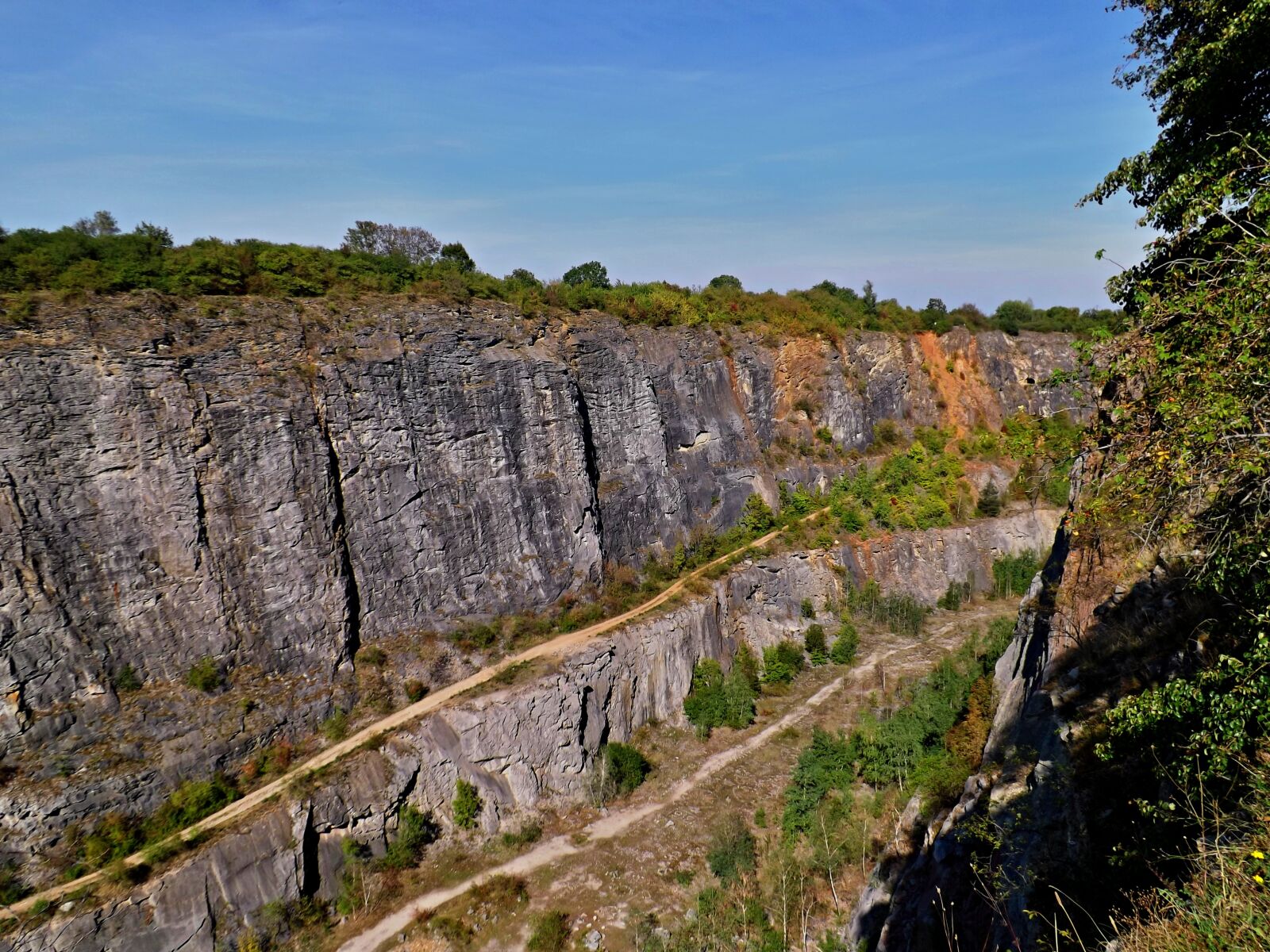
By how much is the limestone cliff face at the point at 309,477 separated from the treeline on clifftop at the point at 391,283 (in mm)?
1621

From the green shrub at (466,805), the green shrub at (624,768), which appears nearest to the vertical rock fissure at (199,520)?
the green shrub at (466,805)

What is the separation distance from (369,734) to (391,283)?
71.6 feet

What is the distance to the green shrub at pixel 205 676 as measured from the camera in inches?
930

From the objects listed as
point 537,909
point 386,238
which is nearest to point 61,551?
point 537,909

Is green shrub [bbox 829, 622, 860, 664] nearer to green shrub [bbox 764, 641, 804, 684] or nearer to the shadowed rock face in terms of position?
green shrub [bbox 764, 641, 804, 684]

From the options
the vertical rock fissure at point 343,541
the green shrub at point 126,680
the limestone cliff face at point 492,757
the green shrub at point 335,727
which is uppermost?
the vertical rock fissure at point 343,541

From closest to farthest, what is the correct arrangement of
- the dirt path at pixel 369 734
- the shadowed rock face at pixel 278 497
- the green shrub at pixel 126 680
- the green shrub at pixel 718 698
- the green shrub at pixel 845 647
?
the dirt path at pixel 369 734 < the shadowed rock face at pixel 278 497 < the green shrub at pixel 126 680 < the green shrub at pixel 718 698 < the green shrub at pixel 845 647

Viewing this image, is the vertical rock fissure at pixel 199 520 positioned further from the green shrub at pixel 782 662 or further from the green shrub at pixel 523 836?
the green shrub at pixel 782 662

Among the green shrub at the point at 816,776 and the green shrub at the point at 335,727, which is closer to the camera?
the green shrub at the point at 816,776

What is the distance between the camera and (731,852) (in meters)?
22.7

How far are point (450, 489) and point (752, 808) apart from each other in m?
19.2

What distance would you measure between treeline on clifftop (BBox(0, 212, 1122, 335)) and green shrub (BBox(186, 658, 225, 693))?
14.1 m

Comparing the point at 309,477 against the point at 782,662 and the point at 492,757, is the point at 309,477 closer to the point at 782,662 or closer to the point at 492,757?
the point at 492,757

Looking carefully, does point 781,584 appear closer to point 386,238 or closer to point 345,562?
point 345,562
